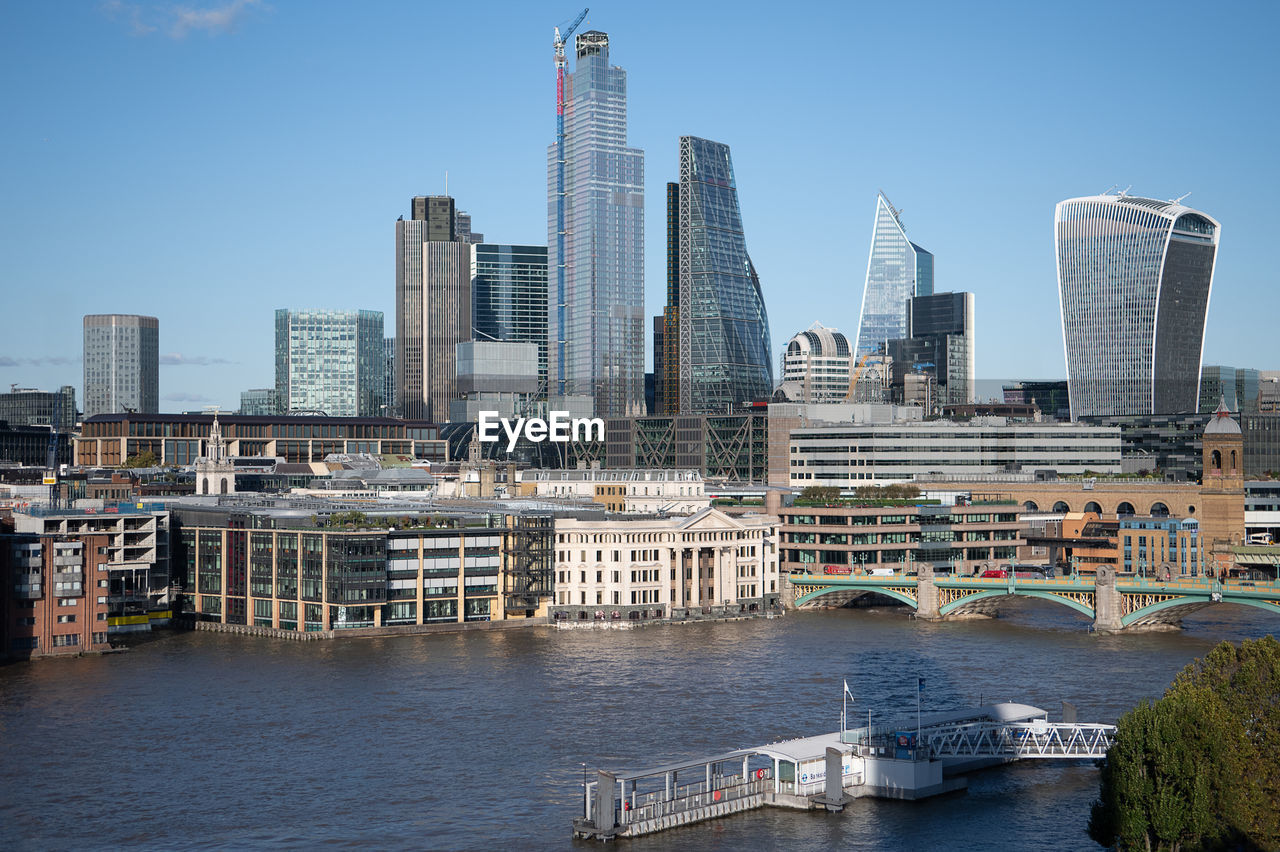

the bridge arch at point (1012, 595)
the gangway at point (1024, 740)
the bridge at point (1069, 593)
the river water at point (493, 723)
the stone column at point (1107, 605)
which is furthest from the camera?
the bridge arch at point (1012, 595)

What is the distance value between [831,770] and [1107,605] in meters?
72.9

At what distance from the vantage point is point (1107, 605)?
507ft

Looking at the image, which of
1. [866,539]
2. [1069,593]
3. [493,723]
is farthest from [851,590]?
[493,723]

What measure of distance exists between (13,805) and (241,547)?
74.9 meters

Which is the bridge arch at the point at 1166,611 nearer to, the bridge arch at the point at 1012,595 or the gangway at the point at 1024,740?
the bridge arch at the point at 1012,595

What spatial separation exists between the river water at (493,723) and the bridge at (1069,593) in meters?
3.33

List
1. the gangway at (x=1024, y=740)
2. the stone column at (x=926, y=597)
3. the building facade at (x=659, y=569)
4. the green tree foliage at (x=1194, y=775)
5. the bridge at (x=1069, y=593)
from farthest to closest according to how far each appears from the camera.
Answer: the stone column at (x=926, y=597)
the building facade at (x=659, y=569)
the bridge at (x=1069, y=593)
the gangway at (x=1024, y=740)
the green tree foliage at (x=1194, y=775)

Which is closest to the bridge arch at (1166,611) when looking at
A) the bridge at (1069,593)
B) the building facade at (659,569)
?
the bridge at (1069,593)

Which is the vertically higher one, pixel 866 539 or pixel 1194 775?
pixel 866 539

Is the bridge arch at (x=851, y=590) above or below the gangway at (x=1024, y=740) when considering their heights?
above

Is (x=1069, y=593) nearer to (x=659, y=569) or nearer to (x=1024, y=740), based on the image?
(x=659, y=569)

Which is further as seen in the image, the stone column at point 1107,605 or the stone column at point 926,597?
the stone column at point 926,597

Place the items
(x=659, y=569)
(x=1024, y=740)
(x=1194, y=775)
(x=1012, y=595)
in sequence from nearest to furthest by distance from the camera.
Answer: (x=1194, y=775) → (x=1024, y=740) → (x=1012, y=595) → (x=659, y=569)

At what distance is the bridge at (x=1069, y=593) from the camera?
147750mm
